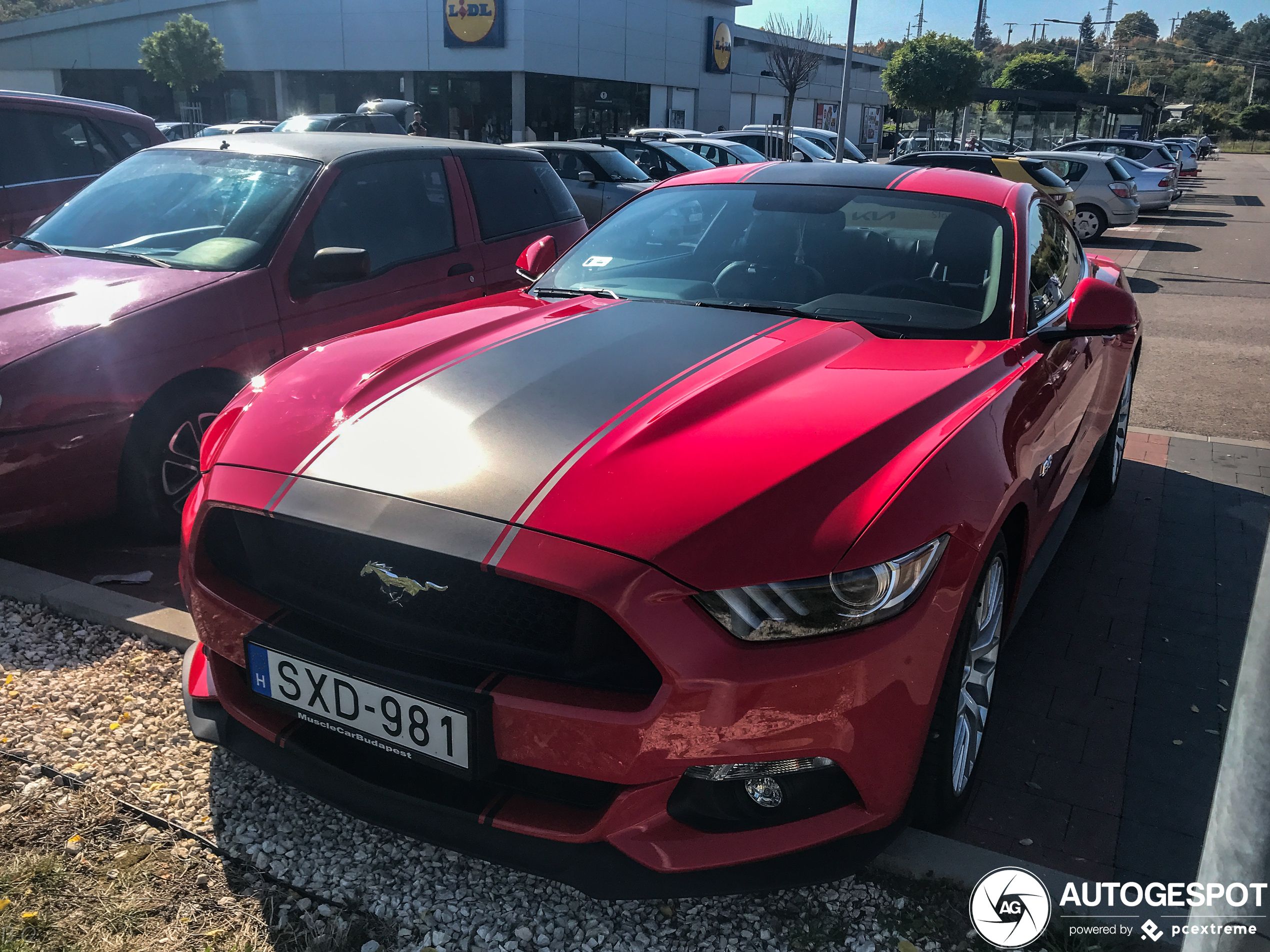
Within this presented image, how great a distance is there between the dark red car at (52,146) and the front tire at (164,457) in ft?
9.80

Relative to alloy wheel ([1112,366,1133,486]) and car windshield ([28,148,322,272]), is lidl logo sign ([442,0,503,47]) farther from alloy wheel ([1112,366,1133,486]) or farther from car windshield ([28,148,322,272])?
alloy wheel ([1112,366,1133,486])

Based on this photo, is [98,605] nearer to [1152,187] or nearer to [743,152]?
[743,152]

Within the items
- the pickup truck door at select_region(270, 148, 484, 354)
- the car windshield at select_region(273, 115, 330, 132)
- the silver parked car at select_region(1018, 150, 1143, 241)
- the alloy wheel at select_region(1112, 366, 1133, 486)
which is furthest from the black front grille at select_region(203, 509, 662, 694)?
the silver parked car at select_region(1018, 150, 1143, 241)

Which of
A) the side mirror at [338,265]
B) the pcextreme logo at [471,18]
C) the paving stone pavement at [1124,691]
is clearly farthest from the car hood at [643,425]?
the pcextreme logo at [471,18]

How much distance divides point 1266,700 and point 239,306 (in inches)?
159

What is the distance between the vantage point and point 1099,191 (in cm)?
1791

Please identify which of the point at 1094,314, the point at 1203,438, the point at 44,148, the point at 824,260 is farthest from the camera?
the point at 44,148

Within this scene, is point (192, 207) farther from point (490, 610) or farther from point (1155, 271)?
point (1155, 271)

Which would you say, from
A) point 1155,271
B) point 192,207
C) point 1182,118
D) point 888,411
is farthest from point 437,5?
point 1182,118

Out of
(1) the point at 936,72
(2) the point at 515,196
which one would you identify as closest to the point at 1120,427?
(2) the point at 515,196

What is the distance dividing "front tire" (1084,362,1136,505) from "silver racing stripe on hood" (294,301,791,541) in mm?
2465

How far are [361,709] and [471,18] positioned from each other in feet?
125

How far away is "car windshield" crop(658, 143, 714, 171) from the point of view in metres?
15.0

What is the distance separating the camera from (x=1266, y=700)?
3.65ft
